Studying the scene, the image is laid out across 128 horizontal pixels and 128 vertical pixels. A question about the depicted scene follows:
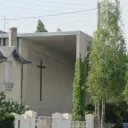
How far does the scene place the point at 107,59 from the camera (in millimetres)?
26859

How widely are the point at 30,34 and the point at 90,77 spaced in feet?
28.4

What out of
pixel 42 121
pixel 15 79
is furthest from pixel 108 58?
pixel 15 79

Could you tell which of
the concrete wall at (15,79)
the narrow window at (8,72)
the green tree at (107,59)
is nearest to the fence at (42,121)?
the green tree at (107,59)

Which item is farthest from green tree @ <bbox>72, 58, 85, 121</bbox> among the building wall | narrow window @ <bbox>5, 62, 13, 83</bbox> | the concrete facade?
the building wall

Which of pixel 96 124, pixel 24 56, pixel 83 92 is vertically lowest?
pixel 96 124

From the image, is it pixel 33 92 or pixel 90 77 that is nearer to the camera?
pixel 90 77

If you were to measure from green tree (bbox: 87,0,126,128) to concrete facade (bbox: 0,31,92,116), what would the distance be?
426 centimetres

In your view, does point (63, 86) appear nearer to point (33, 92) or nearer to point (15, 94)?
point (33, 92)

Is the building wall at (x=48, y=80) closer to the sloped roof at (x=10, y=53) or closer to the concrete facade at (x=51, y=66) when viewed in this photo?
the concrete facade at (x=51, y=66)

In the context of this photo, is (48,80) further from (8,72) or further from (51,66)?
(8,72)

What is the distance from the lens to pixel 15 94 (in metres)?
32.2

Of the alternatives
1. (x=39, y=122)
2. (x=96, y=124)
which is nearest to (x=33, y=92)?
(x=96, y=124)

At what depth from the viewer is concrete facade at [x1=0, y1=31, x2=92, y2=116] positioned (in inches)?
1316

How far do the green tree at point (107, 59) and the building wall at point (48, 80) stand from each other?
353 inches
